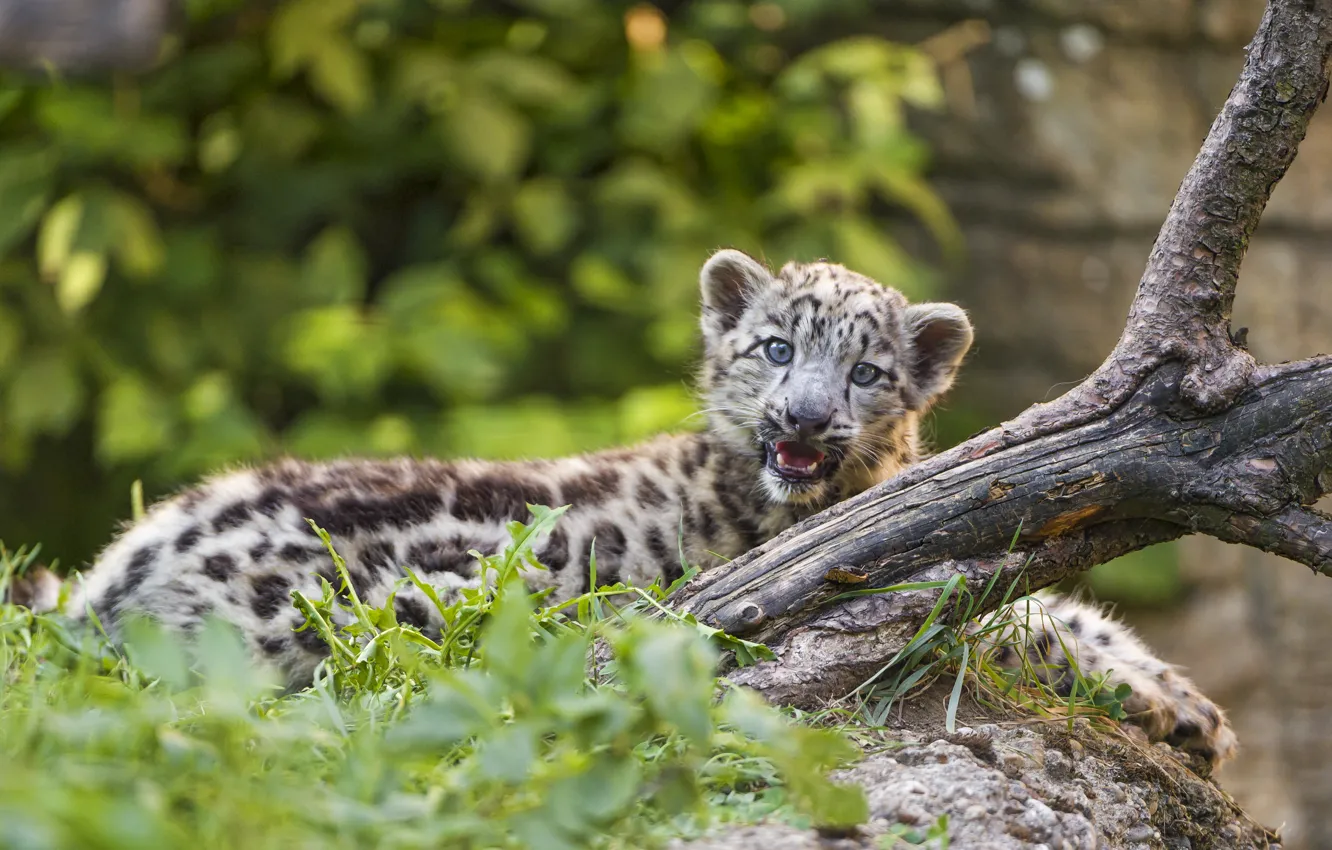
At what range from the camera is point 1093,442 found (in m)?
3.86

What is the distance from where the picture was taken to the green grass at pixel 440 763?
2.40 metres

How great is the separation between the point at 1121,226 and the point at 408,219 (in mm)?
4891

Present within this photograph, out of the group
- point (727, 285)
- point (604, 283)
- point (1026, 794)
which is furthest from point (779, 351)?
point (604, 283)

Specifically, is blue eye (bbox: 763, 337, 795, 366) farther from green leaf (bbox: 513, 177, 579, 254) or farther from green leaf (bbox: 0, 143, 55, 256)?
green leaf (bbox: 0, 143, 55, 256)

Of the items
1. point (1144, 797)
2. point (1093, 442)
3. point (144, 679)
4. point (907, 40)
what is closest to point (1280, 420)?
point (1093, 442)

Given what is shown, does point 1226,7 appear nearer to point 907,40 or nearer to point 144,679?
point 907,40

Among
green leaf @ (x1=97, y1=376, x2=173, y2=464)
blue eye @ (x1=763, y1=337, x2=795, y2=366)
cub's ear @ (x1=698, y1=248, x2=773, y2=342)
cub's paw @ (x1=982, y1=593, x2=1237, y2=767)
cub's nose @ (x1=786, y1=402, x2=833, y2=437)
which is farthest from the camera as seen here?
green leaf @ (x1=97, y1=376, x2=173, y2=464)

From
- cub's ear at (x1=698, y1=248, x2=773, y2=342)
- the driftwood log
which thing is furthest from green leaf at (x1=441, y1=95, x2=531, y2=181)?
the driftwood log

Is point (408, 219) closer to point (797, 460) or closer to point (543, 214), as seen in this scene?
point (543, 214)

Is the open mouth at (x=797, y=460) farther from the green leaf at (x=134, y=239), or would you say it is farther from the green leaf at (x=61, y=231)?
the green leaf at (x=61, y=231)

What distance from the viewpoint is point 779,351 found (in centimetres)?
549

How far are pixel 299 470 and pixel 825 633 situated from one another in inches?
96.1

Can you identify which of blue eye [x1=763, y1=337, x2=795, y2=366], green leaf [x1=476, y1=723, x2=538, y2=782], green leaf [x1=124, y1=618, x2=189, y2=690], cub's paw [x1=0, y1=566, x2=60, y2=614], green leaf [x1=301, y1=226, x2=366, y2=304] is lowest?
cub's paw [x1=0, y1=566, x2=60, y2=614]

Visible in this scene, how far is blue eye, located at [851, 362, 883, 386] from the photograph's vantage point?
5359mm
